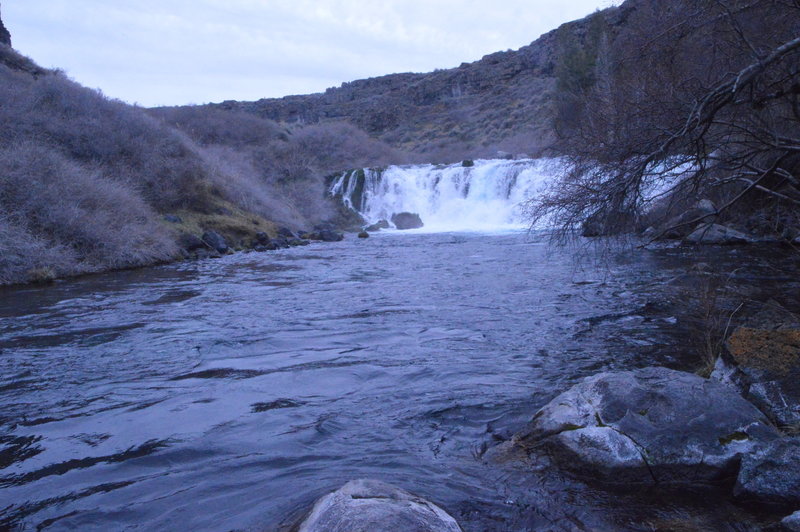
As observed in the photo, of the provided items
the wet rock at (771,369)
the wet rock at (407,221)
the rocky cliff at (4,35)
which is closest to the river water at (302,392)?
the wet rock at (771,369)

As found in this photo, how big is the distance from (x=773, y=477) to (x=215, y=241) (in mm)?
20499

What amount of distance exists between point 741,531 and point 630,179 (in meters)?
4.24

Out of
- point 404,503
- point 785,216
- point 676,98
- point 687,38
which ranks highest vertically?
point 687,38

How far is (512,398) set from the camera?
5.61 m

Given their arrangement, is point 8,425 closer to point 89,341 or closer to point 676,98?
point 89,341

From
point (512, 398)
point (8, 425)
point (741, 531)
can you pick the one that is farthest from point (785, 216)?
point (8, 425)

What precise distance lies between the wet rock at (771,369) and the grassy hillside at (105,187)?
47.3ft

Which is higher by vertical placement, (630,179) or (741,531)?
(630,179)

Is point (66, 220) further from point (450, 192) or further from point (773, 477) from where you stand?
point (450, 192)

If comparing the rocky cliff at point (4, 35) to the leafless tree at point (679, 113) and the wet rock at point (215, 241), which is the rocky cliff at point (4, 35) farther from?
the leafless tree at point (679, 113)

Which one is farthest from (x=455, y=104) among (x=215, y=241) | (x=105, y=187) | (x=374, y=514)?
(x=374, y=514)

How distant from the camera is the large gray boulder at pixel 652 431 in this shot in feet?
12.5

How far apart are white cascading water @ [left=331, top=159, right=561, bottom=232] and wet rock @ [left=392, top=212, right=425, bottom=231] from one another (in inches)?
21.8

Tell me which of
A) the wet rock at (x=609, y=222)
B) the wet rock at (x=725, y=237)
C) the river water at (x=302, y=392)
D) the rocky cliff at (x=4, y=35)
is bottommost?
the river water at (x=302, y=392)
